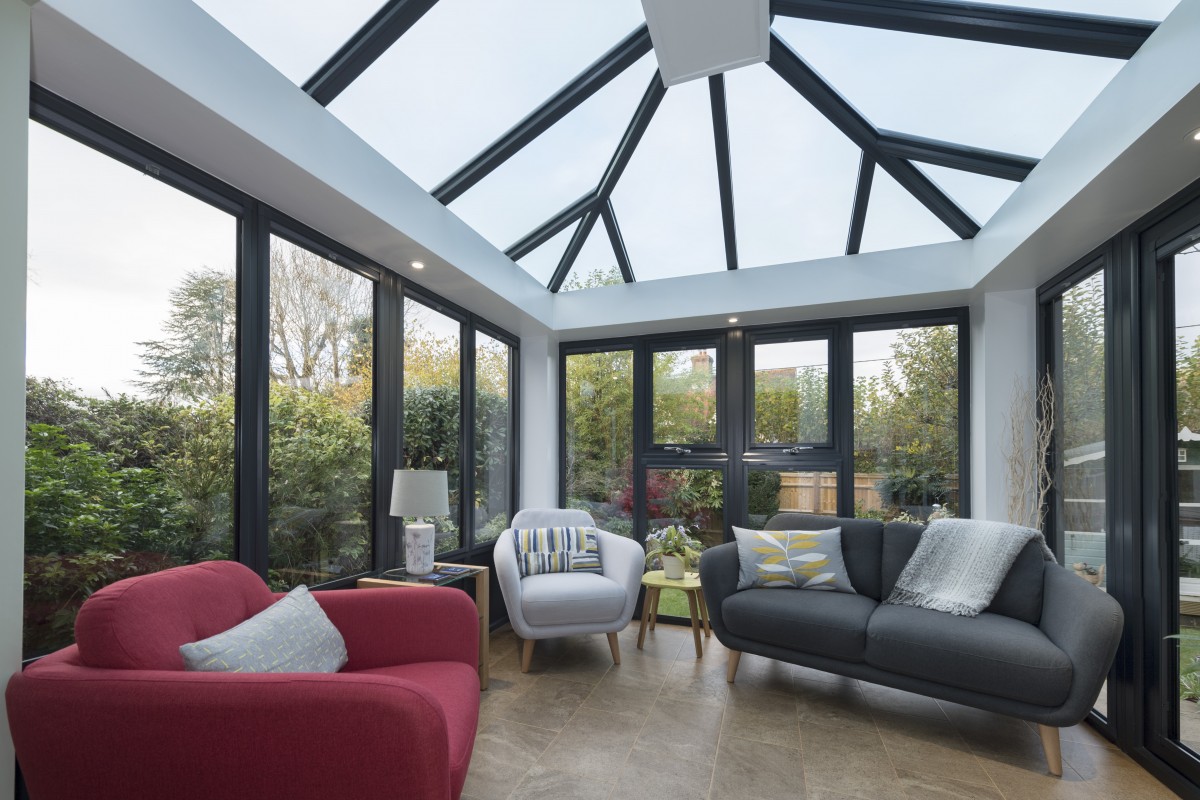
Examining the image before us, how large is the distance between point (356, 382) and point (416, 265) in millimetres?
727

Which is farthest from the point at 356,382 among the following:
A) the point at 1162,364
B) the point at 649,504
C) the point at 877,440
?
the point at 1162,364

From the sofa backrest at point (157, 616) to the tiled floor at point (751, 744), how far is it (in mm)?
1077

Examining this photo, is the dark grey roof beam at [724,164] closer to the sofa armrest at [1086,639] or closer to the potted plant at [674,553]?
the potted plant at [674,553]

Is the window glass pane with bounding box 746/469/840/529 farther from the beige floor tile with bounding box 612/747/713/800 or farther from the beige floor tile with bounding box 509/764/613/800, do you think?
the beige floor tile with bounding box 509/764/613/800

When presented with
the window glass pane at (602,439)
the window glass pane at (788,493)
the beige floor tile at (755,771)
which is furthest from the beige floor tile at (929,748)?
the window glass pane at (602,439)

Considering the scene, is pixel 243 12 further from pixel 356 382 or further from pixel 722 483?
pixel 722 483

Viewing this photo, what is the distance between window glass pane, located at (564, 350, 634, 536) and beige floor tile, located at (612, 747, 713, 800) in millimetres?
2329

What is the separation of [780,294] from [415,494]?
8.64ft

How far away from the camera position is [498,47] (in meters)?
2.44

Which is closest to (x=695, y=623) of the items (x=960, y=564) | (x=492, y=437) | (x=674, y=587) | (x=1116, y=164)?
(x=674, y=587)

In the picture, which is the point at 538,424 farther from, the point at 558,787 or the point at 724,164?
the point at 558,787

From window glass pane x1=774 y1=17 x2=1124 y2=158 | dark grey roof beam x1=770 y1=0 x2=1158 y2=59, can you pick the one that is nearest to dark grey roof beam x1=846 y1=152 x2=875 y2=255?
window glass pane x1=774 y1=17 x2=1124 y2=158

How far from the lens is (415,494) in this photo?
2.78 meters

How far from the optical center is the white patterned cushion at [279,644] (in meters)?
1.46
